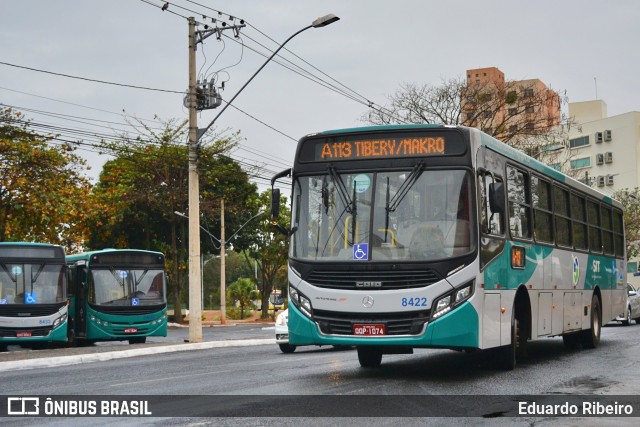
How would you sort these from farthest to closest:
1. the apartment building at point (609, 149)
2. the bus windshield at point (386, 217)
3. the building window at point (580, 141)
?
1. the building window at point (580, 141)
2. the apartment building at point (609, 149)
3. the bus windshield at point (386, 217)

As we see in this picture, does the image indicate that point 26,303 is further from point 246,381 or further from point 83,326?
point 246,381

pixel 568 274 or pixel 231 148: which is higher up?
pixel 231 148

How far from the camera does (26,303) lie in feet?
88.2

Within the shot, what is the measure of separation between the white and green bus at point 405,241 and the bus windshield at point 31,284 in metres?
15.9

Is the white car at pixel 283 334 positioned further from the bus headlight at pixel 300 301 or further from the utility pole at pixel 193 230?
the bus headlight at pixel 300 301

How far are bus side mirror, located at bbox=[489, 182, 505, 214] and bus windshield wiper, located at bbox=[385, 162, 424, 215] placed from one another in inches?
42.0

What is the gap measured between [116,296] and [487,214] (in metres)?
18.8

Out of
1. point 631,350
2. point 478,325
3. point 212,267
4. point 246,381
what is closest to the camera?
point 478,325

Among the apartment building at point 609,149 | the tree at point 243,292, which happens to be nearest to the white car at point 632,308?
the tree at point 243,292

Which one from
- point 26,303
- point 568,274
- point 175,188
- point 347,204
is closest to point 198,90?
point 26,303

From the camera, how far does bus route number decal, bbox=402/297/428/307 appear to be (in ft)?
39.2

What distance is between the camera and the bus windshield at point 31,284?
2670 cm

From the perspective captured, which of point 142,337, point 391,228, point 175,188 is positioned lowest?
point 142,337

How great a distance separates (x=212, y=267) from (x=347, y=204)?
92356mm
